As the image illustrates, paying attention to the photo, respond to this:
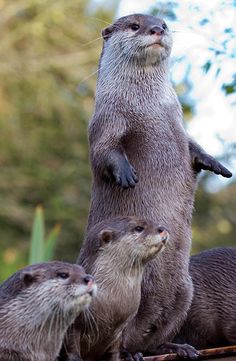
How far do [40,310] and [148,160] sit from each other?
1108mm

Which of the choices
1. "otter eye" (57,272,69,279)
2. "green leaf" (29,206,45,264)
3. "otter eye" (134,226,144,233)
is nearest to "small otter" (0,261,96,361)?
"otter eye" (57,272,69,279)

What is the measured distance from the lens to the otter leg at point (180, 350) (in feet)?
14.9

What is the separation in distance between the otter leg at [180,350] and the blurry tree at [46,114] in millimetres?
13245

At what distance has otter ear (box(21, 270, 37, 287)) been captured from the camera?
3.84 metres

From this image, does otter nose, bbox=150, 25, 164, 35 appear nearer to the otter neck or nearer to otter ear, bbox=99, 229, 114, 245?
the otter neck

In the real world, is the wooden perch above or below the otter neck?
below

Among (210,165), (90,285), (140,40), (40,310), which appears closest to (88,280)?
(90,285)

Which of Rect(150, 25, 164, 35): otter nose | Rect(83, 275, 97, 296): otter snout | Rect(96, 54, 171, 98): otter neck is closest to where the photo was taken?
Rect(83, 275, 97, 296): otter snout

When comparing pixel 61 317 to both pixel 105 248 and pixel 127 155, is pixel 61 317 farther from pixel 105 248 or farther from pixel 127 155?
pixel 127 155

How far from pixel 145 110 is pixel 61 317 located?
1264 mm

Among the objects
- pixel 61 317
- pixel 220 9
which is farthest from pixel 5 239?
pixel 61 317

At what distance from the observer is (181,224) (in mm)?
4691

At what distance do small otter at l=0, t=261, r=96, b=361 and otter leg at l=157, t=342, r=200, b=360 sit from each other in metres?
0.83

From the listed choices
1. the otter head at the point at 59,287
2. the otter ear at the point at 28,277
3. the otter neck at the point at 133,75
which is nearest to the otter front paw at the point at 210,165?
the otter neck at the point at 133,75
